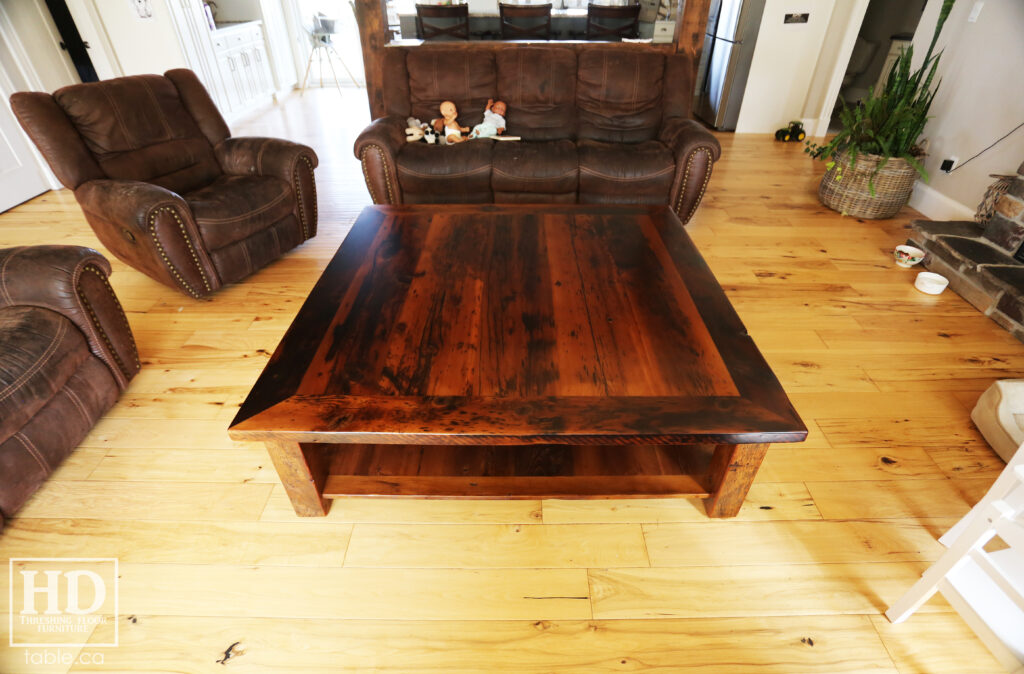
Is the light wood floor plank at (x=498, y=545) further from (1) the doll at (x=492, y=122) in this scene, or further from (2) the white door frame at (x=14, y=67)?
(2) the white door frame at (x=14, y=67)

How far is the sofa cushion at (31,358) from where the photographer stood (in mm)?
1332

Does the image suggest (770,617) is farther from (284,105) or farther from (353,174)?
(284,105)

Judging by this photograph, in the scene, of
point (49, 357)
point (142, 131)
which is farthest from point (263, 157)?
point (49, 357)

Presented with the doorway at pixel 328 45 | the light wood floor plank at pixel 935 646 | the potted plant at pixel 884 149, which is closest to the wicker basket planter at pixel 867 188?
the potted plant at pixel 884 149

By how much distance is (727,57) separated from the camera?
4.50m

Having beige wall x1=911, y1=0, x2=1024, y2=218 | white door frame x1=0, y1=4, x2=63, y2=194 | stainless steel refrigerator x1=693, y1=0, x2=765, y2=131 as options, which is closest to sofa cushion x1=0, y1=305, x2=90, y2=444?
white door frame x1=0, y1=4, x2=63, y2=194

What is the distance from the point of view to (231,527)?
4.59ft

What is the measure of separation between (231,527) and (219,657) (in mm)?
351

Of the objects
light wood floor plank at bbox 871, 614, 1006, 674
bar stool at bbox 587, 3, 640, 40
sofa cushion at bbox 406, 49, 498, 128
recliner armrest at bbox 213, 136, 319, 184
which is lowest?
light wood floor plank at bbox 871, 614, 1006, 674

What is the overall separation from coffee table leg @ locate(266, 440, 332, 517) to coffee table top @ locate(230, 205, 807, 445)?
14 cm

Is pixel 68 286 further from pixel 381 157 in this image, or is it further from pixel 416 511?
pixel 381 157

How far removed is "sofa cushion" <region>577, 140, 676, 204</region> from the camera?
8.79 feet

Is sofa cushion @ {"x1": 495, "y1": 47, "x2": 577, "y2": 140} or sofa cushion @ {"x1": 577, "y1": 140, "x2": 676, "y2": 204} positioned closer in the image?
sofa cushion @ {"x1": 577, "y1": 140, "x2": 676, "y2": 204}

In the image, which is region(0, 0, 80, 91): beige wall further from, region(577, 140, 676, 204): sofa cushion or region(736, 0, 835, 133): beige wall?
region(736, 0, 835, 133): beige wall
